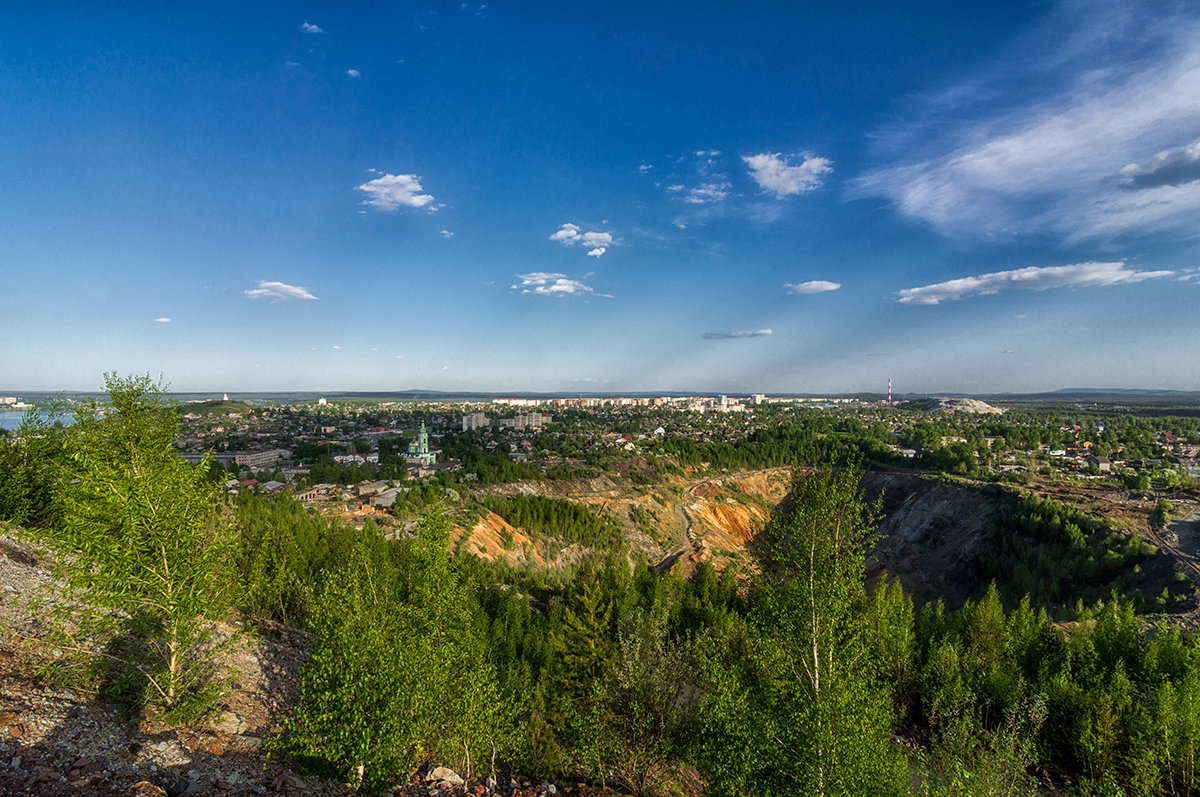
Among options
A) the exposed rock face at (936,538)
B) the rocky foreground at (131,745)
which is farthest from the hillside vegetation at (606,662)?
the exposed rock face at (936,538)

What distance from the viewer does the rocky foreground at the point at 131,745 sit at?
8.32 metres

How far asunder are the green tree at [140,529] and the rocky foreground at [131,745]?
96 centimetres

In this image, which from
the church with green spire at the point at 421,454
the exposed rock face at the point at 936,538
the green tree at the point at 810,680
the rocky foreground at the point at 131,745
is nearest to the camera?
the rocky foreground at the point at 131,745

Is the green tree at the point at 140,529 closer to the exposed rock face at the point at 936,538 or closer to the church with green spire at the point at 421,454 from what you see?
the exposed rock face at the point at 936,538

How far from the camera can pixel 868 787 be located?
9.41m

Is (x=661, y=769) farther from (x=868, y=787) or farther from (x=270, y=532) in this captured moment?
(x=270, y=532)

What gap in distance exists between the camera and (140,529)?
10.2 meters

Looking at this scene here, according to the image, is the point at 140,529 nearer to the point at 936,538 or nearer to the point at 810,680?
the point at 810,680

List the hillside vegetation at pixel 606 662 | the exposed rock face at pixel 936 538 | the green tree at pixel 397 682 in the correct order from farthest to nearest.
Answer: the exposed rock face at pixel 936 538 → the green tree at pixel 397 682 → the hillside vegetation at pixel 606 662

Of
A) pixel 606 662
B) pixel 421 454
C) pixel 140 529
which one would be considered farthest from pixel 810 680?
pixel 421 454

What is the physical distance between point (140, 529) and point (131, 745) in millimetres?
4088

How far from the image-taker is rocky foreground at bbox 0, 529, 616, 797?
8.32 metres

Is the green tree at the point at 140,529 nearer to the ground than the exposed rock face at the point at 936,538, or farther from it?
farther from it

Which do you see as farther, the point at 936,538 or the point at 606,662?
the point at 936,538
